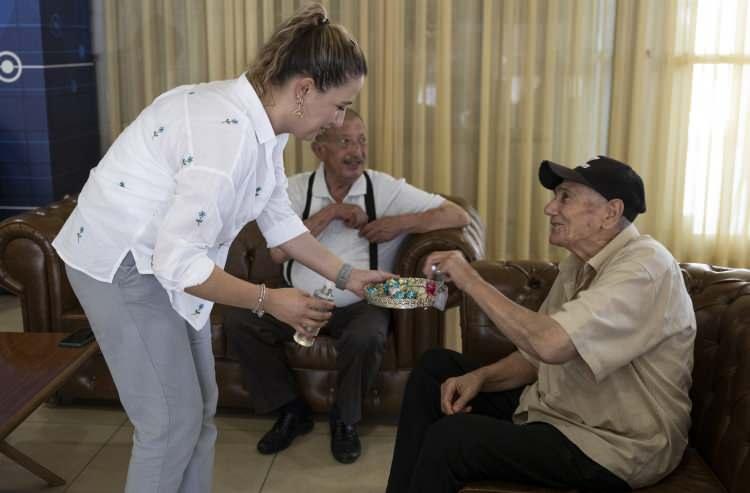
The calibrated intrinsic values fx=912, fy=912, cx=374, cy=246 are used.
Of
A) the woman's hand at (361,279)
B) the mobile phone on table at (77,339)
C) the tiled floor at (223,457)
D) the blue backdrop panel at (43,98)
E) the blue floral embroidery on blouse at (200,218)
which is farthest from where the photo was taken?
the blue backdrop panel at (43,98)

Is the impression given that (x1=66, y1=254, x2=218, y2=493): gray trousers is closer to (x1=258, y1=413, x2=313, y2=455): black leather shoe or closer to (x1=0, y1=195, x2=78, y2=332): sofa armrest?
(x1=258, y1=413, x2=313, y2=455): black leather shoe

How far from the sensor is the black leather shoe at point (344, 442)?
9.93ft

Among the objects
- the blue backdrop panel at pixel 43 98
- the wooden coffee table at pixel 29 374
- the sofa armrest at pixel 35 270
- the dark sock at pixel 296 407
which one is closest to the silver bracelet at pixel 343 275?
the wooden coffee table at pixel 29 374

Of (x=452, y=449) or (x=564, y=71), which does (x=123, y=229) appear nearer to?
(x=452, y=449)

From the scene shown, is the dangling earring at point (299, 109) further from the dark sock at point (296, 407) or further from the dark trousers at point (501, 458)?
the dark sock at point (296, 407)

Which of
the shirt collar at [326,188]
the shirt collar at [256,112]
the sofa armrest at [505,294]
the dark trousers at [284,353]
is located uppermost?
the shirt collar at [256,112]

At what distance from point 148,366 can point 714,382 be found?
4.18ft

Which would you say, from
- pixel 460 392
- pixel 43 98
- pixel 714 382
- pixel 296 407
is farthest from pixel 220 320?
pixel 43 98

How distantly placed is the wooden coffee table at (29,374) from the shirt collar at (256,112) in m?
0.92

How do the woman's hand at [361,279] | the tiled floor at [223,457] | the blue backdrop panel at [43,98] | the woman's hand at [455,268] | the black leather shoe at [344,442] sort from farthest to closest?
the blue backdrop panel at [43,98] < the black leather shoe at [344,442] < the tiled floor at [223,457] < the woman's hand at [361,279] < the woman's hand at [455,268]

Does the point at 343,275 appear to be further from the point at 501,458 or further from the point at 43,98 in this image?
the point at 43,98

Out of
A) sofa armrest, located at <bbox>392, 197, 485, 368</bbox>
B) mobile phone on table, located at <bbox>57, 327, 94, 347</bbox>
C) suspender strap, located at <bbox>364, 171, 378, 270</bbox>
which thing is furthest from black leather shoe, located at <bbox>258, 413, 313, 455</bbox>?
mobile phone on table, located at <bbox>57, 327, 94, 347</bbox>

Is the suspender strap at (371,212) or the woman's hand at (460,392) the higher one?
the suspender strap at (371,212)

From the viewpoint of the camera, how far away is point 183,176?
5.89 ft
